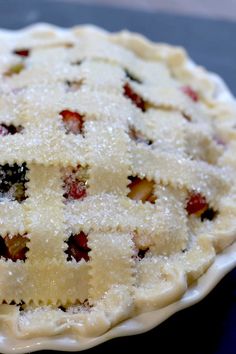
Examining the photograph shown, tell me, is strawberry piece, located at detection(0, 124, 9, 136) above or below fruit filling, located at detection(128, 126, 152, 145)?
below

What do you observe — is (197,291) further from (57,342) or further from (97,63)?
(97,63)

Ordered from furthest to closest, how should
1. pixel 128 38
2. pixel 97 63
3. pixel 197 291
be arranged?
pixel 128 38, pixel 97 63, pixel 197 291

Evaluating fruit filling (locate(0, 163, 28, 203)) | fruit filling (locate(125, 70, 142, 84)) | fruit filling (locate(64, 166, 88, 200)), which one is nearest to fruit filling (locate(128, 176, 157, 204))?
fruit filling (locate(64, 166, 88, 200))

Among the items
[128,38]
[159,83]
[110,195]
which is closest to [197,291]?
[110,195]

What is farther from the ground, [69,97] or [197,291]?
[69,97]

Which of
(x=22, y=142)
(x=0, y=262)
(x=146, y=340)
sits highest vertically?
(x=22, y=142)

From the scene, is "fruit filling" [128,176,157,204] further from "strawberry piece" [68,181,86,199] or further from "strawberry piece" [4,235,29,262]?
"strawberry piece" [4,235,29,262]

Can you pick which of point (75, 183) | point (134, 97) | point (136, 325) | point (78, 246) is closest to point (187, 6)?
point (134, 97)

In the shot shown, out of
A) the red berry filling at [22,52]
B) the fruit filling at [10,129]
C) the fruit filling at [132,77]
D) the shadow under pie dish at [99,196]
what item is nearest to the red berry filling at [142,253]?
the shadow under pie dish at [99,196]
